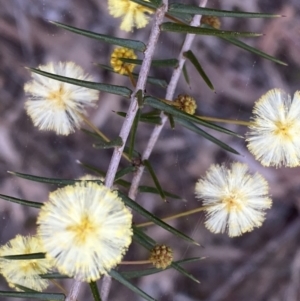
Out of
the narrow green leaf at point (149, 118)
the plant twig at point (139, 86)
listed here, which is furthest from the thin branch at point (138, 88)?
the narrow green leaf at point (149, 118)

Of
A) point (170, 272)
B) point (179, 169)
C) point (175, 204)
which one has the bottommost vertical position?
point (170, 272)

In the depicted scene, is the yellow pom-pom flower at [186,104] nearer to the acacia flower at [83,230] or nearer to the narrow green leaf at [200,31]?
the narrow green leaf at [200,31]

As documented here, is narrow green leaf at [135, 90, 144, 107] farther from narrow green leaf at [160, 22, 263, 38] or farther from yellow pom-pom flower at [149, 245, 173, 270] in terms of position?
yellow pom-pom flower at [149, 245, 173, 270]

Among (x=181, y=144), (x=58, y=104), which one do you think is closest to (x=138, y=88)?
(x=58, y=104)

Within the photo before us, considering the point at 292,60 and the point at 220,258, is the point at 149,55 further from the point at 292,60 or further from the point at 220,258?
the point at 220,258

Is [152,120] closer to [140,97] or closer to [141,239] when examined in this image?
[140,97]

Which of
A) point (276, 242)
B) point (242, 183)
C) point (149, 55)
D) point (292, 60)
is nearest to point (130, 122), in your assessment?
point (149, 55)
